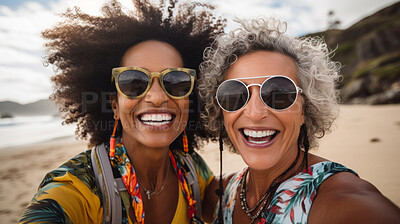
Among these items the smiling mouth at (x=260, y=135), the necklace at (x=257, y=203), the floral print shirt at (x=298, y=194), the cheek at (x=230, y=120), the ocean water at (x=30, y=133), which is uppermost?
the cheek at (x=230, y=120)

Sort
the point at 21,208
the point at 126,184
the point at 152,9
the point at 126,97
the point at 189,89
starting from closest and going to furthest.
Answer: the point at 126,184 < the point at 126,97 < the point at 189,89 < the point at 152,9 < the point at 21,208

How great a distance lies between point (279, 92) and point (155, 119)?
3.65 ft

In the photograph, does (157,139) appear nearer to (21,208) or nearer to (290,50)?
(290,50)

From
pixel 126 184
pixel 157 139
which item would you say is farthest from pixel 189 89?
pixel 126 184

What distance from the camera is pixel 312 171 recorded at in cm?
171

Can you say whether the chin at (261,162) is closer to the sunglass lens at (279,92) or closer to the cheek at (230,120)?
the cheek at (230,120)

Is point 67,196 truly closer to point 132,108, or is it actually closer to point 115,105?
point 132,108

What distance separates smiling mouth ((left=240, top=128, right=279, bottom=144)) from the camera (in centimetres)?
190

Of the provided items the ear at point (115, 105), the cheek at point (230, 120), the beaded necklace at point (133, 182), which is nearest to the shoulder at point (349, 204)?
the cheek at point (230, 120)

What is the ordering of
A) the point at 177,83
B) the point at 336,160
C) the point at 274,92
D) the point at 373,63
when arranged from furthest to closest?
the point at 373,63, the point at 336,160, the point at 177,83, the point at 274,92

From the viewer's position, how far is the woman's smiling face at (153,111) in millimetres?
2146

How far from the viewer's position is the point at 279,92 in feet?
5.96

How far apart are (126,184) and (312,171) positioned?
1492mm

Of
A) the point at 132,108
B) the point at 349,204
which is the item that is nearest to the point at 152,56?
the point at 132,108
